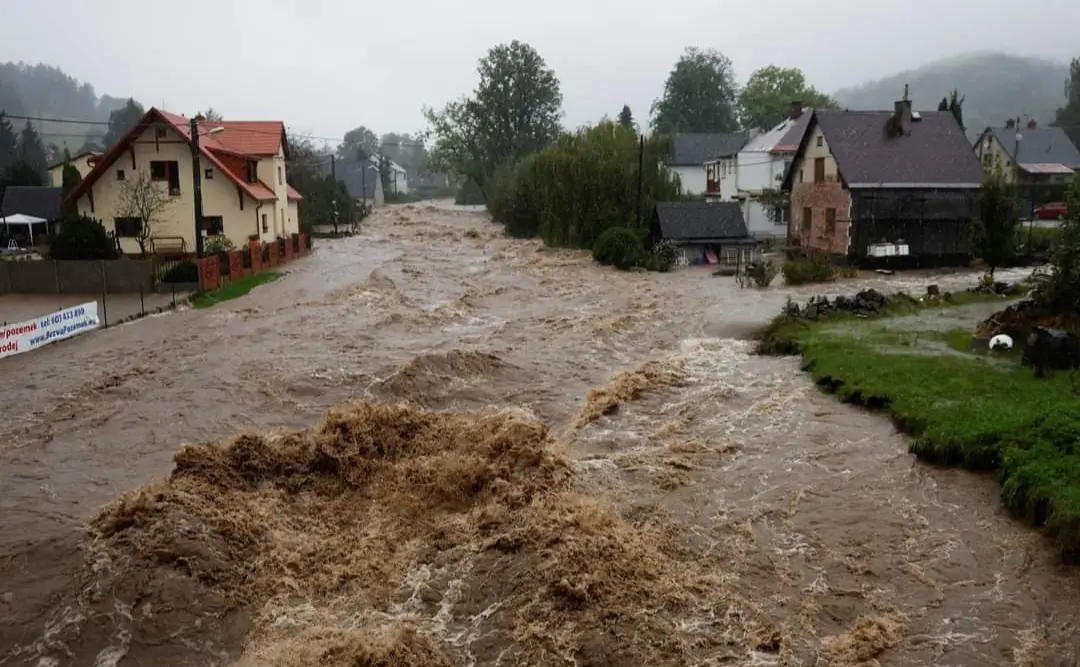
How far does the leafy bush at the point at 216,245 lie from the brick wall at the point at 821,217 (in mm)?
27505

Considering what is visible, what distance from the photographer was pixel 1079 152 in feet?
221

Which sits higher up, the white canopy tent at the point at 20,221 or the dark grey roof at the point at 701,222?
the white canopy tent at the point at 20,221

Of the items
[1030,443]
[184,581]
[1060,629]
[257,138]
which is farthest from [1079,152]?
[184,581]

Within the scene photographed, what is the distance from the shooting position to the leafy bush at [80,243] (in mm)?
32281

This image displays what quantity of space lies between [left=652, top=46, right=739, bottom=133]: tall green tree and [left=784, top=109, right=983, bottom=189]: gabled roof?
200 ft

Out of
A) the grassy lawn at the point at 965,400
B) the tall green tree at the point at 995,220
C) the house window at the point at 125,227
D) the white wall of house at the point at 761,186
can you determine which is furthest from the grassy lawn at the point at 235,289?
the white wall of house at the point at 761,186

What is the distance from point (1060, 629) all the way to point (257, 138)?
4454 cm

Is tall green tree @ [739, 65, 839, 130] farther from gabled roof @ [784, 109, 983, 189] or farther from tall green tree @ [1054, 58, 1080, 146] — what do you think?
gabled roof @ [784, 109, 983, 189]

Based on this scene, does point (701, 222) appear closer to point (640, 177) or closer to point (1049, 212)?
point (640, 177)

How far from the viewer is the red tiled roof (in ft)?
127

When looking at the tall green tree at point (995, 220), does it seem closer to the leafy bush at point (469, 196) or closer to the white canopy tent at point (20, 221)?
the white canopy tent at point (20, 221)

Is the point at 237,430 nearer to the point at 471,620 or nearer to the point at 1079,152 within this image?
the point at 471,620

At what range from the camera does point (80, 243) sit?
32281mm

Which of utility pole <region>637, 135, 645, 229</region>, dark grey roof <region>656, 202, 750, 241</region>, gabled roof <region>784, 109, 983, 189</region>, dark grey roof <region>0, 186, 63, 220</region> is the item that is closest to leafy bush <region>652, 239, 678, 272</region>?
dark grey roof <region>656, 202, 750, 241</region>
